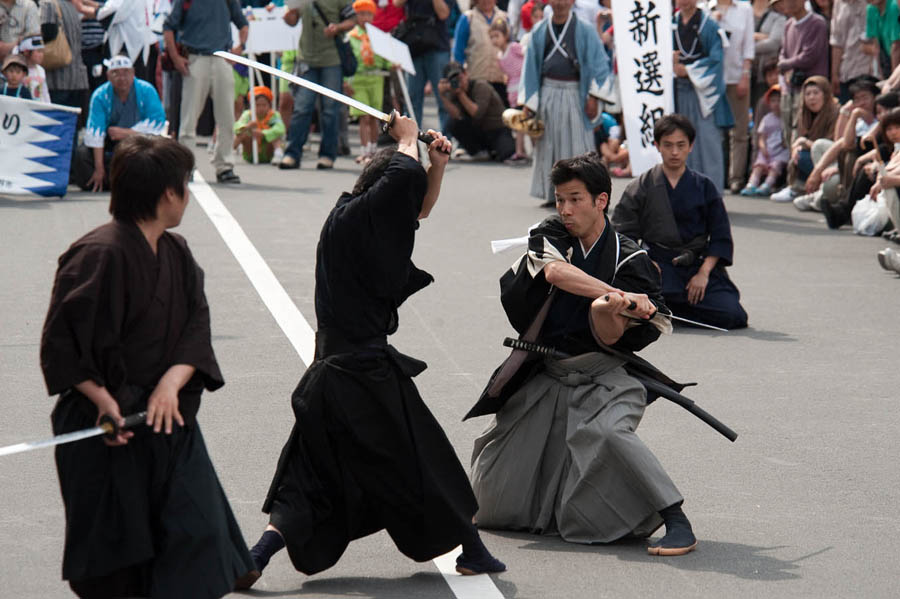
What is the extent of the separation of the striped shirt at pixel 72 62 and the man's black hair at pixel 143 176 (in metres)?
12.1

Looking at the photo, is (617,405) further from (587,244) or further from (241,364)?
(241,364)

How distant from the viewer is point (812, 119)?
14.4 m

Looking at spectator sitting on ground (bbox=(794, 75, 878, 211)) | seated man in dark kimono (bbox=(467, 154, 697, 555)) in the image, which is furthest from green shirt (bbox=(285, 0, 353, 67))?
seated man in dark kimono (bbox=(467, 154, 697, 555))

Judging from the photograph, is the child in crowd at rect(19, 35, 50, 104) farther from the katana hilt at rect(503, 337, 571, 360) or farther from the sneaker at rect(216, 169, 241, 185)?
the katana hilt at rect(503, 337, 571, 360)

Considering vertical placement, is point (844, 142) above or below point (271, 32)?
below

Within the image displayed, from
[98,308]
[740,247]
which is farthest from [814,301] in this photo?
[98,308]

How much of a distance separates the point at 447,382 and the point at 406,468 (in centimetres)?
278

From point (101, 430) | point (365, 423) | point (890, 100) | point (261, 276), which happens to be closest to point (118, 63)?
point (261, 276)

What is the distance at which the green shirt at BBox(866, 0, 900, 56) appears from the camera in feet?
47.1

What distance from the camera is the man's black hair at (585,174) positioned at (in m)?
5.27

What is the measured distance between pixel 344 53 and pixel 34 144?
12.7 ft

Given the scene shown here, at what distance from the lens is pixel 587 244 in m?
5.40

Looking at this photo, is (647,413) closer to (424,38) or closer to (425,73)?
(424,38)

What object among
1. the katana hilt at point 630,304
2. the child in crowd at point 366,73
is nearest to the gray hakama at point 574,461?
the katana hilt at point 630,304
